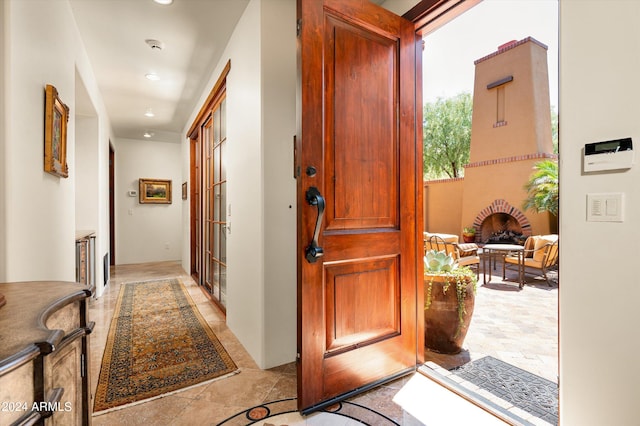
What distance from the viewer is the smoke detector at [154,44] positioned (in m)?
2.84

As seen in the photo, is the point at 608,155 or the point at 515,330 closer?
the point at 608,155

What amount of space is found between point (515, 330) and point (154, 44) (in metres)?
Answer: 4.23

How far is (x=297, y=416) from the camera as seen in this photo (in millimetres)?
1566

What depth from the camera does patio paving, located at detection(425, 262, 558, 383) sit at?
2252mm

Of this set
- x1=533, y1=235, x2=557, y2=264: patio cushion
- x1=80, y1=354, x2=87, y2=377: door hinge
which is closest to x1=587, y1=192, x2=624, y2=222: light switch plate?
x1=80, y1=354, x2=87, y2=377: door hinge

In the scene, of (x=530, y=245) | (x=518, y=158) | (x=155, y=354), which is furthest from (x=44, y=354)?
(x=518, y=158)

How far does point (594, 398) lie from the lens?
1130mm

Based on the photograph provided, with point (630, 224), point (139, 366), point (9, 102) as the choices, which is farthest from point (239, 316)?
point (630, 224)

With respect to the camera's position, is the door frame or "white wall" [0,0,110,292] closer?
"white wall" [0,0,110,292]

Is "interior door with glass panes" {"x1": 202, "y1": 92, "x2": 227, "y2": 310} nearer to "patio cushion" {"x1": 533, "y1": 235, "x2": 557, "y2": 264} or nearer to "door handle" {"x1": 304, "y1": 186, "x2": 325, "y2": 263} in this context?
"door handle" {"x1": 304, "y1": 186, "x2": 325, "y2": 263}

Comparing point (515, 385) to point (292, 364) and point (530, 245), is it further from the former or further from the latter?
point (530, 245)

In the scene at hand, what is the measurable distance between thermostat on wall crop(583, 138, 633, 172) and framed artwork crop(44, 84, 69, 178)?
8.63 feet

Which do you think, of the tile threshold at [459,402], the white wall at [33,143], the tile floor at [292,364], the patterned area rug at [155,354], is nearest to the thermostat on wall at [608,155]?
the tile threshold at [459,402]

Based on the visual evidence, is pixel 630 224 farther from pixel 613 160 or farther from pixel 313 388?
pixel 313 388
